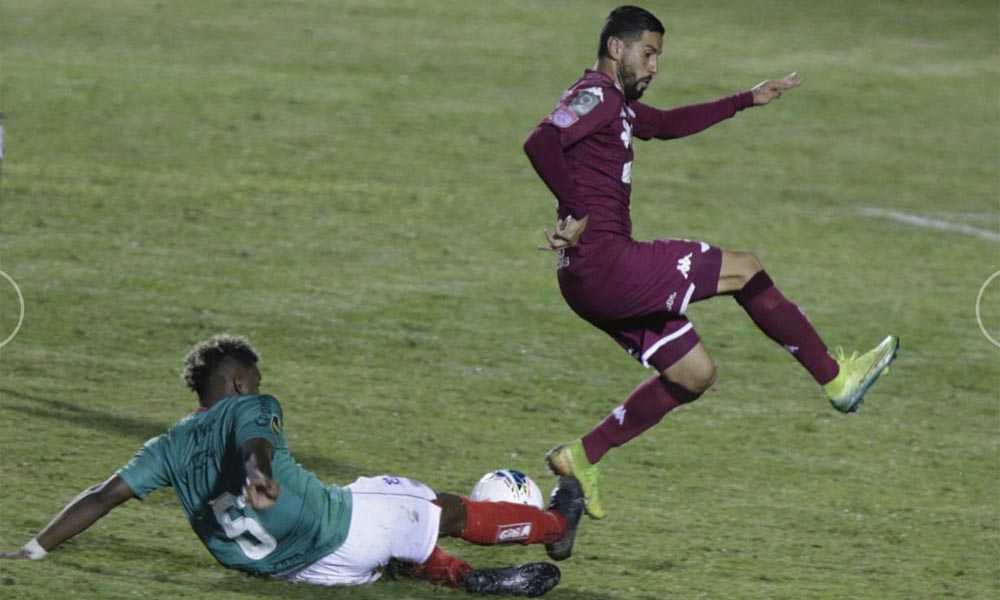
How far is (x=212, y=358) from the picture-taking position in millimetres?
7371

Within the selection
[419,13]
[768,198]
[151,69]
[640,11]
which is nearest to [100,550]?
[640,11]

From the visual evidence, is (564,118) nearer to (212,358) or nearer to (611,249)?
(611,249)

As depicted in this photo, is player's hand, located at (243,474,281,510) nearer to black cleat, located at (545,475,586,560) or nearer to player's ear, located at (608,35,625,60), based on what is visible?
black cleat, located at (545,475,586,560)

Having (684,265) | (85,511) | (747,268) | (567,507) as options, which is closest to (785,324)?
(747,268)

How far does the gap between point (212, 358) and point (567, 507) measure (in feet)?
6.29

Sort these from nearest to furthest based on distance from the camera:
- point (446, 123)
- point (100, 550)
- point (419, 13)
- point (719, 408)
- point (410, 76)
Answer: point (100, 550)
point (719, 408)
point (446, 123)
point (410, 76)
point (419, 13)

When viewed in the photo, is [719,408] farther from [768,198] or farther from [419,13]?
[419,13]

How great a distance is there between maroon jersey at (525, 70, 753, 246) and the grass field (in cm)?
173

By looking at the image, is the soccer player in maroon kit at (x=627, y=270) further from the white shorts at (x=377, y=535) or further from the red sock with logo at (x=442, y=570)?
the white shorts at (x=377, y=535)

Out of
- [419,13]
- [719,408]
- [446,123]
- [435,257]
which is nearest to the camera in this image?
[719,408]

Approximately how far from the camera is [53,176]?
57.7ft

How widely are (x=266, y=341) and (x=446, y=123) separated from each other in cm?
839

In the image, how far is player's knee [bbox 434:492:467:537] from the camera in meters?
7.73

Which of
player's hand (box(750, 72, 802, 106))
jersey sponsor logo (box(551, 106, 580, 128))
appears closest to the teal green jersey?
jersey sponsor logo (box(551, 106, 580, 128))
